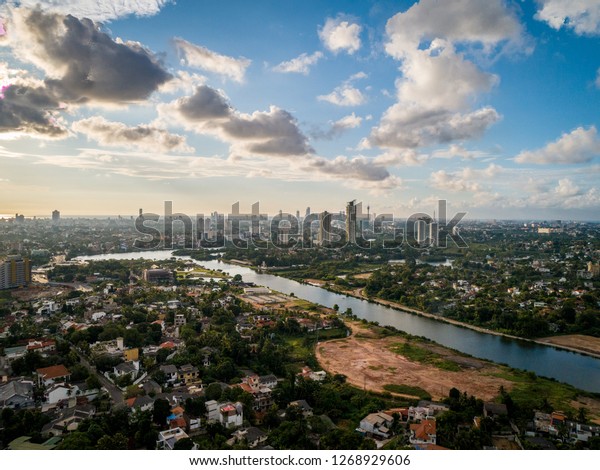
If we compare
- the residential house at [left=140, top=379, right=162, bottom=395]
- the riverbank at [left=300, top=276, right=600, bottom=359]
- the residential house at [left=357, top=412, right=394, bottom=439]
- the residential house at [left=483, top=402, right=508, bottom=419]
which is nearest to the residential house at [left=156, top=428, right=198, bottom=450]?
the residential house at [left=140, top=379, right=162, bottom=395]

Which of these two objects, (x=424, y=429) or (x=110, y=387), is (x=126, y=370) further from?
(x=424, y=429)

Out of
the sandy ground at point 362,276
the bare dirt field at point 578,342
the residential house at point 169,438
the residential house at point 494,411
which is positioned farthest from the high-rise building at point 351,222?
the residential house at point 169,438

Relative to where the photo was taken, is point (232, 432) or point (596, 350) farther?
point (596, 350)

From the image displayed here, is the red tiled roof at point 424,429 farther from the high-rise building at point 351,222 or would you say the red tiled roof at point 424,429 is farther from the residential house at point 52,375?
the high-rise building at point 351,222

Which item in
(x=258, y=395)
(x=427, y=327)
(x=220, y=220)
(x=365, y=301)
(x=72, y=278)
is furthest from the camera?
(x=220, y=220)

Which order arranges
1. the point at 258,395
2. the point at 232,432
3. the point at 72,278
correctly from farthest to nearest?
the point at 72,278 < the point at 258,395 < the point at 232,432
